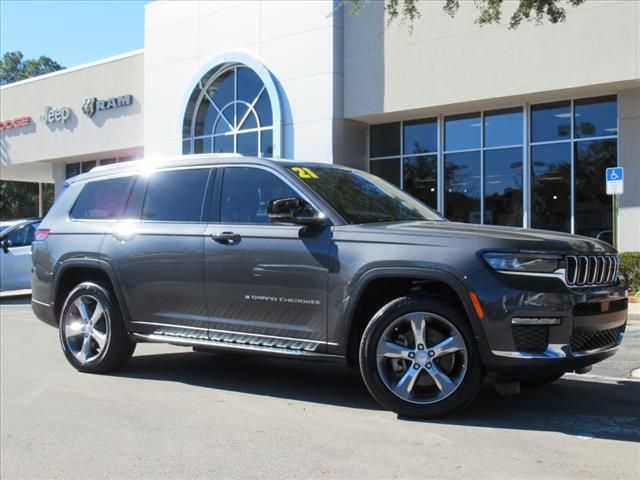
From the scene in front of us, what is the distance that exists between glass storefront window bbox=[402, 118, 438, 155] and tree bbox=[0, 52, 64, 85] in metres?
55.9

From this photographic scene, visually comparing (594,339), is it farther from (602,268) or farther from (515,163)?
(515,163)

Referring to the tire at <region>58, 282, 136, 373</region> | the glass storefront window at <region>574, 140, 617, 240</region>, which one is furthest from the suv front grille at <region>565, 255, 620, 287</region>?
the glass storefront window at <region>574, 140, 617, 240</region>

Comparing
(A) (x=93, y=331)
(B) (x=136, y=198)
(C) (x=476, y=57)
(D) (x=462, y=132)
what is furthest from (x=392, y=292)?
(D) (x=462, y=132)

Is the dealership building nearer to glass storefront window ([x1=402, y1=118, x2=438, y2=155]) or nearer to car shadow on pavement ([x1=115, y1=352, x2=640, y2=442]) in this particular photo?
glass storefront window ([x1=402, y1=118, x2=438, y2=155])

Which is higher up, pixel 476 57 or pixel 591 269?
pixel 476 57

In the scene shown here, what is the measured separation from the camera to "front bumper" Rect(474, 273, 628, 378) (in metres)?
4.43

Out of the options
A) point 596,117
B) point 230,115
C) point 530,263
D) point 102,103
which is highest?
point 102,103

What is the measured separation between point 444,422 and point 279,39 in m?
17.3

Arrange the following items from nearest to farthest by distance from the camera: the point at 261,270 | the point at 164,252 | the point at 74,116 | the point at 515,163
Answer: the point at 261,270
the point at 164,252
the point at 515,163
the point at 74,116

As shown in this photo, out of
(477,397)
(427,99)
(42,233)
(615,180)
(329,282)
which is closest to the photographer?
(329,282)

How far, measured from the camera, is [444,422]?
4.76m

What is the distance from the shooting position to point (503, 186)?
712 inches

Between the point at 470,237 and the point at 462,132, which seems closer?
the point at 470,237

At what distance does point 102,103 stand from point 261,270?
2404 cm
